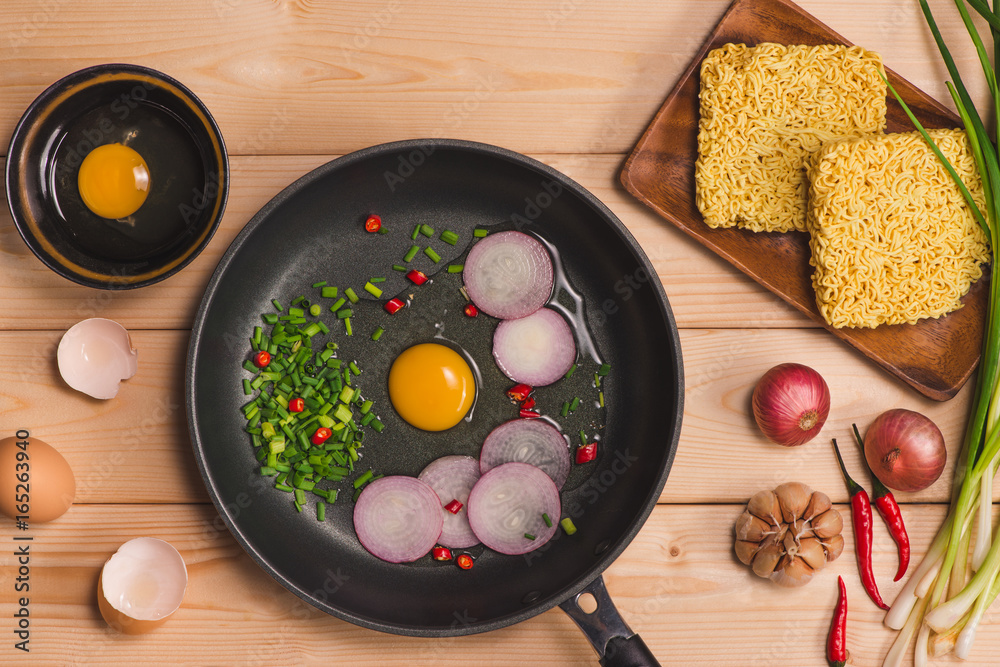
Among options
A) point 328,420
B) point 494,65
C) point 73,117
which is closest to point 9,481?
point 328,420

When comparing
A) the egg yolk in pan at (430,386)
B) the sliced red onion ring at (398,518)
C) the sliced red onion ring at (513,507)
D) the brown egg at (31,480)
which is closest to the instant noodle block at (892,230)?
the sliced red onion ring at (513,507)

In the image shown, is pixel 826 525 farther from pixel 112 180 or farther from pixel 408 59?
pixel 112 180

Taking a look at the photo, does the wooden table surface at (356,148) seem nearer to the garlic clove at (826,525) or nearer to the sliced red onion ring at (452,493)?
the garlic clove at (826,525)

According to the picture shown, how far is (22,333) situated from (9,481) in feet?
1.79

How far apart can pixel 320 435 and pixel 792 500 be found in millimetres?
1683

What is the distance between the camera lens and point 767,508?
210 centimetres

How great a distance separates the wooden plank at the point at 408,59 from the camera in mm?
2203

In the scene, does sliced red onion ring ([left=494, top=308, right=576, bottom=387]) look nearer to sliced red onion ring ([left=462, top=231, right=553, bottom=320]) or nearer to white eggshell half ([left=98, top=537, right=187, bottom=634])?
sliced red onion ring ([left=462, top=231, right=553, bottom=320])

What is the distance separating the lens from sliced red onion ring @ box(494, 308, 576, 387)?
2.18 m

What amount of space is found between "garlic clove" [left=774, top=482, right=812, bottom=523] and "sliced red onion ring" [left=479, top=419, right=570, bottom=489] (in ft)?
2.53

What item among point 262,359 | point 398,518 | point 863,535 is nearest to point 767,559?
point 863,535

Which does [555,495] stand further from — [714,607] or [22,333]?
[22,333]

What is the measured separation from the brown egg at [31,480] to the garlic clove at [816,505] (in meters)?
2.58

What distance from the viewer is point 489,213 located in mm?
2240
